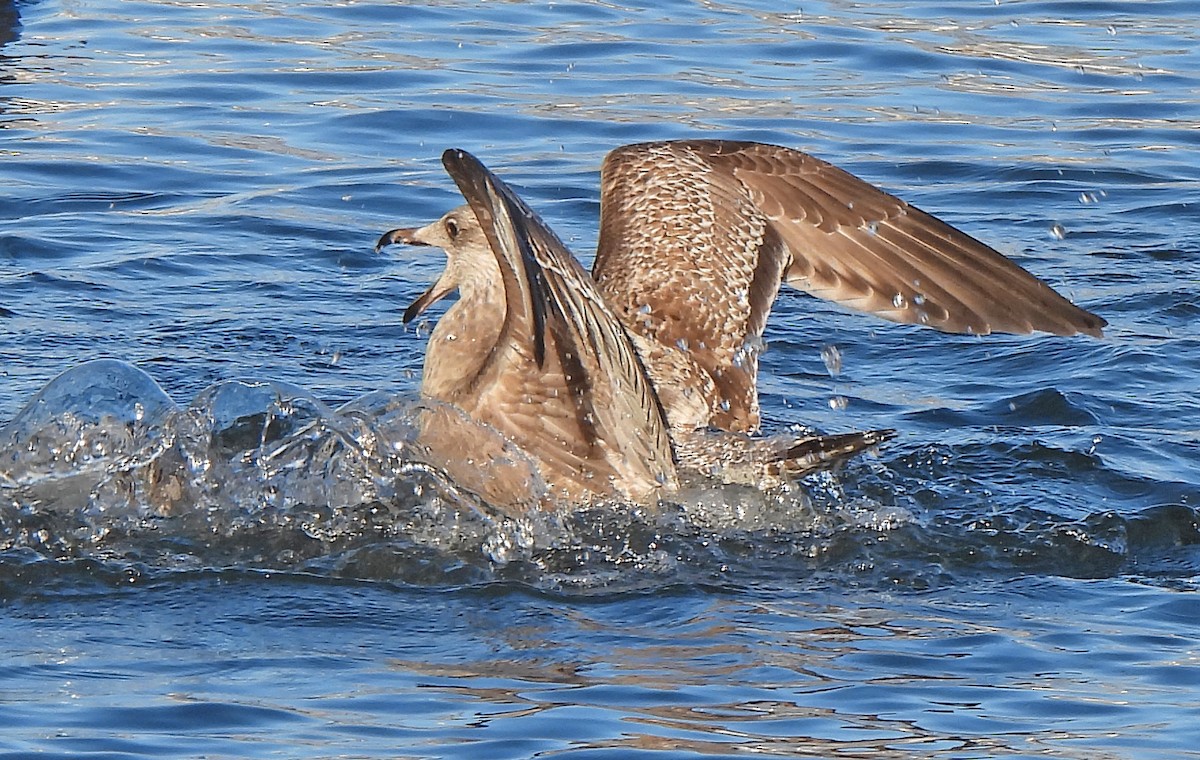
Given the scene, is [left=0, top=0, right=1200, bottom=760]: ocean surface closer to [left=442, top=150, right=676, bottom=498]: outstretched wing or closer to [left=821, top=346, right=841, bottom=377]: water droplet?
[left=821, top=346, right=841, bottom=377]: water droplet

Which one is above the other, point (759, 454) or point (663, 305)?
point (663, 305)

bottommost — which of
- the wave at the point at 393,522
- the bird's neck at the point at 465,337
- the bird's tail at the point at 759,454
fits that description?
the wave at the point at 393,522

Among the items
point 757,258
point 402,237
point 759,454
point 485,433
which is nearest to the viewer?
point 759,454

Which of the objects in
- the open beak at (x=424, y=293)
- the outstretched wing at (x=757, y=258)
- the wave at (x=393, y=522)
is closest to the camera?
the wave at (x=393, y=522)

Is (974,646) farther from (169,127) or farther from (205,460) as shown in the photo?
(169,127)

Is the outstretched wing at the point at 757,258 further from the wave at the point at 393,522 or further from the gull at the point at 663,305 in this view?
the wave at the point at 393,522

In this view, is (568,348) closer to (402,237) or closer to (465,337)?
(465,337)

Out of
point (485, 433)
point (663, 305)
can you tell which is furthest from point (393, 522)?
point (663, 305)

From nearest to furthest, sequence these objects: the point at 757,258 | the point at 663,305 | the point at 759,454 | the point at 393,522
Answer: the point at 393,522, the point at 759,454, the point at 663,305, the point at 757,258

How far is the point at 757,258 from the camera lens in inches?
286

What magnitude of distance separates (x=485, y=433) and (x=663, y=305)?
929 millimetres

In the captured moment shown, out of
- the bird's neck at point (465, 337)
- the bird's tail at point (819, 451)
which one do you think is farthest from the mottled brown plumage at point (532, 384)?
the bird's tail at point (819, 451)

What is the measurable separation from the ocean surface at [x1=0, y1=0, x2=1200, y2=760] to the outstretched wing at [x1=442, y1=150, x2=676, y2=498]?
0.66 ft

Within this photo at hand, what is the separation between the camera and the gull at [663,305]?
582 cm
